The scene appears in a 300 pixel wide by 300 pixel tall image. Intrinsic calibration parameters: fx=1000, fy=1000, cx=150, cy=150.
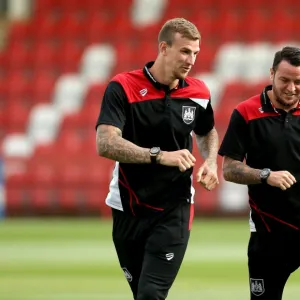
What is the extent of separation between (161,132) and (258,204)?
2.86 feet

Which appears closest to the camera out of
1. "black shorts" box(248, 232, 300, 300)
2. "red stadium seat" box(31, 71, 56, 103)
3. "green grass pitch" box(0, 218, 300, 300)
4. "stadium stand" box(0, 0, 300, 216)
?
"black shorts" box(248, 232, 300, 300)

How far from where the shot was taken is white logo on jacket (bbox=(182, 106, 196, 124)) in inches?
268

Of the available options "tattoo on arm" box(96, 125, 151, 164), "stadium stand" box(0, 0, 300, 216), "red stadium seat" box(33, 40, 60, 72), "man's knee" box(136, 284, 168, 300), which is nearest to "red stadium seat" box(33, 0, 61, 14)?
"stadium stand" box(0, 0, 300, 216)

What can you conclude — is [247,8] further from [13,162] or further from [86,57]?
[13,162]

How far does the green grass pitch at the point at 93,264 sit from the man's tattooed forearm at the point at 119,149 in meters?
3.94

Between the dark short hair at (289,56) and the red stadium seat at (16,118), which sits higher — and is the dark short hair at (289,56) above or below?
above

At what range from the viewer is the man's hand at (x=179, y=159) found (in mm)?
6125

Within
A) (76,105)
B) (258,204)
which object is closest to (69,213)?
(76,105)

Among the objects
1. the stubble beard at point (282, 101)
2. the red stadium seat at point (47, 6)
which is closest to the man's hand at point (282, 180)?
the stubble beard at point (282, 101)

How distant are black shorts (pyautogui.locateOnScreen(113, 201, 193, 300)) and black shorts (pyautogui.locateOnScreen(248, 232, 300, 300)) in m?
0.52

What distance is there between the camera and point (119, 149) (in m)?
6.42

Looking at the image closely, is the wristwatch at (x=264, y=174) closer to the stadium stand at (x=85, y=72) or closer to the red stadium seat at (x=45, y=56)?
the stadium stand at (x=85, y=72)

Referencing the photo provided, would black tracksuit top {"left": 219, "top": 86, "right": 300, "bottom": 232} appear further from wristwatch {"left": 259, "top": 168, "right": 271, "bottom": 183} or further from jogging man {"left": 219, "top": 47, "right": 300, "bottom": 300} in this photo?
wristwatch {"left": 259, "top": 168, "right": 271, "bottom": 183}

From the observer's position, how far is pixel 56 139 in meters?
22.3
